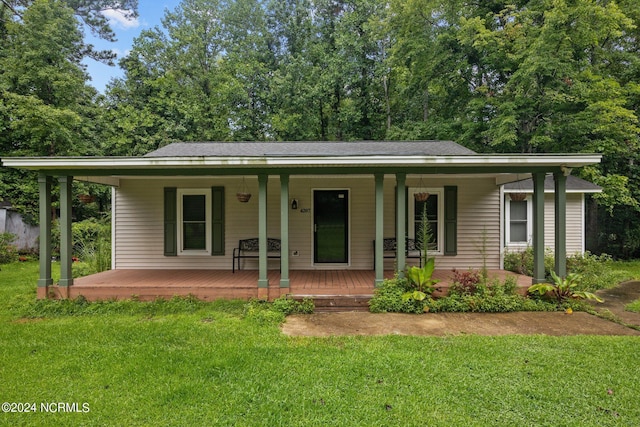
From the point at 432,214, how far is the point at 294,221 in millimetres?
3134

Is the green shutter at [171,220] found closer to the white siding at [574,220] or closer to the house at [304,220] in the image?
the house at [304,220]

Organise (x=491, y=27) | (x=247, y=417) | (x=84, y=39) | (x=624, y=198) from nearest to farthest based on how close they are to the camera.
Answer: (x=247, y=417), (x=624, y=198), (x=491, y=27), (x=84, y=39)

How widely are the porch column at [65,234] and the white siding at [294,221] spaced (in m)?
1.79

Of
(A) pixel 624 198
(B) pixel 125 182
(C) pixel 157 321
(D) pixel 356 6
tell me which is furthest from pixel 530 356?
(D) pixel 356 6

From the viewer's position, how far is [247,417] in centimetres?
236

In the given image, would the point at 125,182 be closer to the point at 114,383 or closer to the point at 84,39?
the point at 114,383

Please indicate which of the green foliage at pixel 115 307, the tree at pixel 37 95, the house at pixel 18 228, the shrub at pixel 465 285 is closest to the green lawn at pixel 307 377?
the green foliage at pixel 115 307

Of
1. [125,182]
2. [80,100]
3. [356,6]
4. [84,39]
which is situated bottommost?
[125,182]

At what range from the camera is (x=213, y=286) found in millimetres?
5422

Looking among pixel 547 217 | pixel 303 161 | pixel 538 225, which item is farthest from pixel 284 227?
pixel 547 217

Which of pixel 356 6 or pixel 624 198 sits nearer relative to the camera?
pixel 624 198

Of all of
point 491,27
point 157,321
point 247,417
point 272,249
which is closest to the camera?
point 247,417

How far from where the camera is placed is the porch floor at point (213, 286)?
17.4ft

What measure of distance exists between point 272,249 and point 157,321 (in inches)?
112
